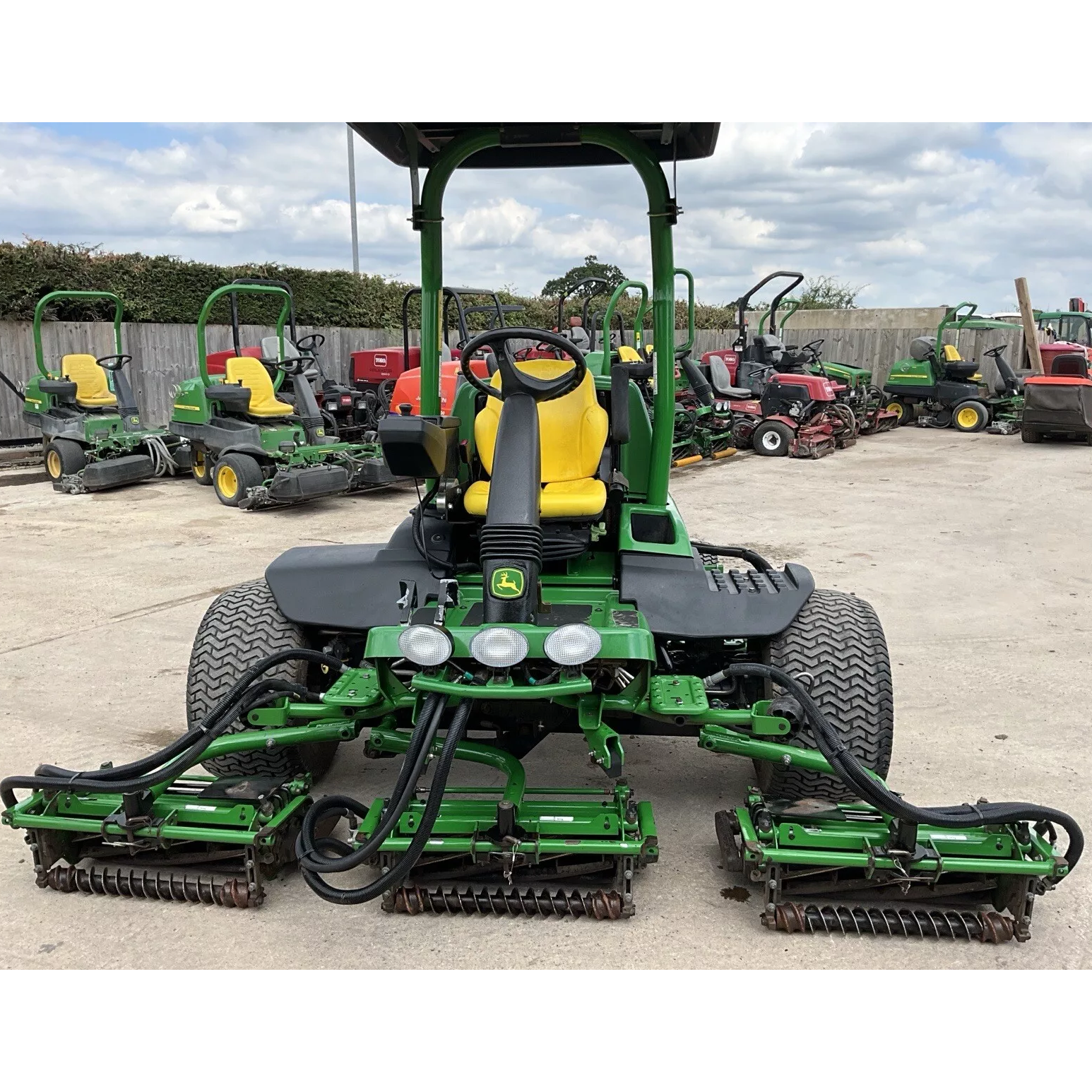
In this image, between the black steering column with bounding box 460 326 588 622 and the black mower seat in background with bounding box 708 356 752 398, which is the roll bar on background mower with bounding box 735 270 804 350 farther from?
the black steering column with bounding box 460 326 588 622

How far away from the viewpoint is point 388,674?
2.69 metres

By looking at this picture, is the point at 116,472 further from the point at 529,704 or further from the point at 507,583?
the point at 529,704

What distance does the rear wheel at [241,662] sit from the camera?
312 centimetres

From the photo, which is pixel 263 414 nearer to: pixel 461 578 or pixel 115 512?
pixel 115 512

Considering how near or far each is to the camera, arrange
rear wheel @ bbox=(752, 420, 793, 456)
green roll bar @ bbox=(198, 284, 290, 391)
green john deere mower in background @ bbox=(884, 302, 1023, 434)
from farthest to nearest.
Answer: green john deere mower in background @ bbox=(884, 302, 1023, 434)
rear wheel @ bbox=(752, 420, 793, 456)
green roll bar @ bbox=(198, 284, 290, 391)

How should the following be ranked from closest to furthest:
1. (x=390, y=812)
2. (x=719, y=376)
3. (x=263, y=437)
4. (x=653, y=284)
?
(x=390, y=812) → (x=653, y=284) → (x=263, y=437) → (x=719, y=376)

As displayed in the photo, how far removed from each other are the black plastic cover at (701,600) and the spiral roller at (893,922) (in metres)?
0.82

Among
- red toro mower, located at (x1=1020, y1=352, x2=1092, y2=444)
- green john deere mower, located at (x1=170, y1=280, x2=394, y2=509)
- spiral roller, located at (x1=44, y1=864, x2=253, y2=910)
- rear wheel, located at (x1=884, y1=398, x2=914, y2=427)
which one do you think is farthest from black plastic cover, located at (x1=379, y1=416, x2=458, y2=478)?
rear wheel, located at (x1=884, y1=398, x2=914, y2=427)

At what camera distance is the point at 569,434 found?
3426 millimetres

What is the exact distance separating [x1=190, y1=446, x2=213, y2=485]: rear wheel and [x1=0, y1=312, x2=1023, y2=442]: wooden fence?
2.89 m

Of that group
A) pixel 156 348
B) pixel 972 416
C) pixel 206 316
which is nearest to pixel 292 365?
pixel 206 316

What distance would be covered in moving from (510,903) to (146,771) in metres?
1.07

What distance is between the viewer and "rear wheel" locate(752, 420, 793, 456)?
42.1 ft
